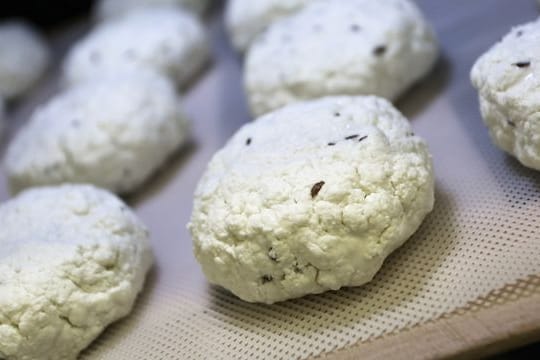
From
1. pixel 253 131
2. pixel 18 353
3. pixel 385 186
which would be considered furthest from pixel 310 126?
pixel 18 353

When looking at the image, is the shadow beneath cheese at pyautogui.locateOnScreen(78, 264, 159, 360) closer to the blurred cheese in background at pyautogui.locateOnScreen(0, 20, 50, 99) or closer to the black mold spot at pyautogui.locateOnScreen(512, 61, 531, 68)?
the black mold spot at pyautogui.locateOnScreen(512, 61, 531, 68)

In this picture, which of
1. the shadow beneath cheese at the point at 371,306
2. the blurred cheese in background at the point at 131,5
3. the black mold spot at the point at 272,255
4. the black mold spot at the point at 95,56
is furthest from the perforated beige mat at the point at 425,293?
the blurred cheese in background at the point at 131,5

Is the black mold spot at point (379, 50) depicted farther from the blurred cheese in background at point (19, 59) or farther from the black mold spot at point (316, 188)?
the blurred cheese in background at point (19, 59)

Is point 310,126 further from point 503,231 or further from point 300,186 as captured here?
point 503,231

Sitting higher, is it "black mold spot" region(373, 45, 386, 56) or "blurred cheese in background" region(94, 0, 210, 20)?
"blurred cheese in background" region(94, 0, 210, 20)

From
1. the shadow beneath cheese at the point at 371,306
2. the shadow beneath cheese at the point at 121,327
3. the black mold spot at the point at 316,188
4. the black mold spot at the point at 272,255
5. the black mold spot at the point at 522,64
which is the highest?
the black mold spot at the point at 522,64

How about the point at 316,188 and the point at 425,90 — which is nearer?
the point at 316,188

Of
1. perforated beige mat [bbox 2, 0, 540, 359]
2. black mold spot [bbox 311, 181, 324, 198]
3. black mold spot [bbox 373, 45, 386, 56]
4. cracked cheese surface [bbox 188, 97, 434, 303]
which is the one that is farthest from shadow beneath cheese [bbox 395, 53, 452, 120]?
black mold spot [bbox 311, 181, 324, 198]

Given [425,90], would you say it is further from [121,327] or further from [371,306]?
[121,327]

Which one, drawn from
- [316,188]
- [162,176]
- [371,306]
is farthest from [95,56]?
[371,306]
